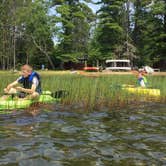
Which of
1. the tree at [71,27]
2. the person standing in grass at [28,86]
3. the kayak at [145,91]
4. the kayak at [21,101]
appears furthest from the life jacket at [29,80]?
the tree at [71,27]

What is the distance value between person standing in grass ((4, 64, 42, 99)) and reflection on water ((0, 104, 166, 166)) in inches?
49.5

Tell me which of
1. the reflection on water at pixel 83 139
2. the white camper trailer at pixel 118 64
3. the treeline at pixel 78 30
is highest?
the treeline at pixel 78 30

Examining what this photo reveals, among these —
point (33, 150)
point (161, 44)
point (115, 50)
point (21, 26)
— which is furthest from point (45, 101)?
point (21, 26)

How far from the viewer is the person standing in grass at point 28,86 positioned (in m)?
13.0

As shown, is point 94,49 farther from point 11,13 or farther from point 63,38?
point 11,13

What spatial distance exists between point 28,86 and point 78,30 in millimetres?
49516

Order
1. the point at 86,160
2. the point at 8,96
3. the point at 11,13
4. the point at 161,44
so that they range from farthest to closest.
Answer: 1. the point at 11,13
2. the point at 161,44
3. the point at 8,96
4. the point at 86,160

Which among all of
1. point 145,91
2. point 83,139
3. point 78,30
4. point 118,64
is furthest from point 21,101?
point 78,30

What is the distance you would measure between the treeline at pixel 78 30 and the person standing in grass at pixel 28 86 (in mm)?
A: 40202

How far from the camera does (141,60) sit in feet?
192

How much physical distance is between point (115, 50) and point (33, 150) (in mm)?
51033

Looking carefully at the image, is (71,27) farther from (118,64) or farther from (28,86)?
(28,86)

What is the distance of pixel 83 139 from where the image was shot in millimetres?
8445

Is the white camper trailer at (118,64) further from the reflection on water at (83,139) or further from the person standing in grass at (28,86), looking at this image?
the reflection on water at (83,139)
